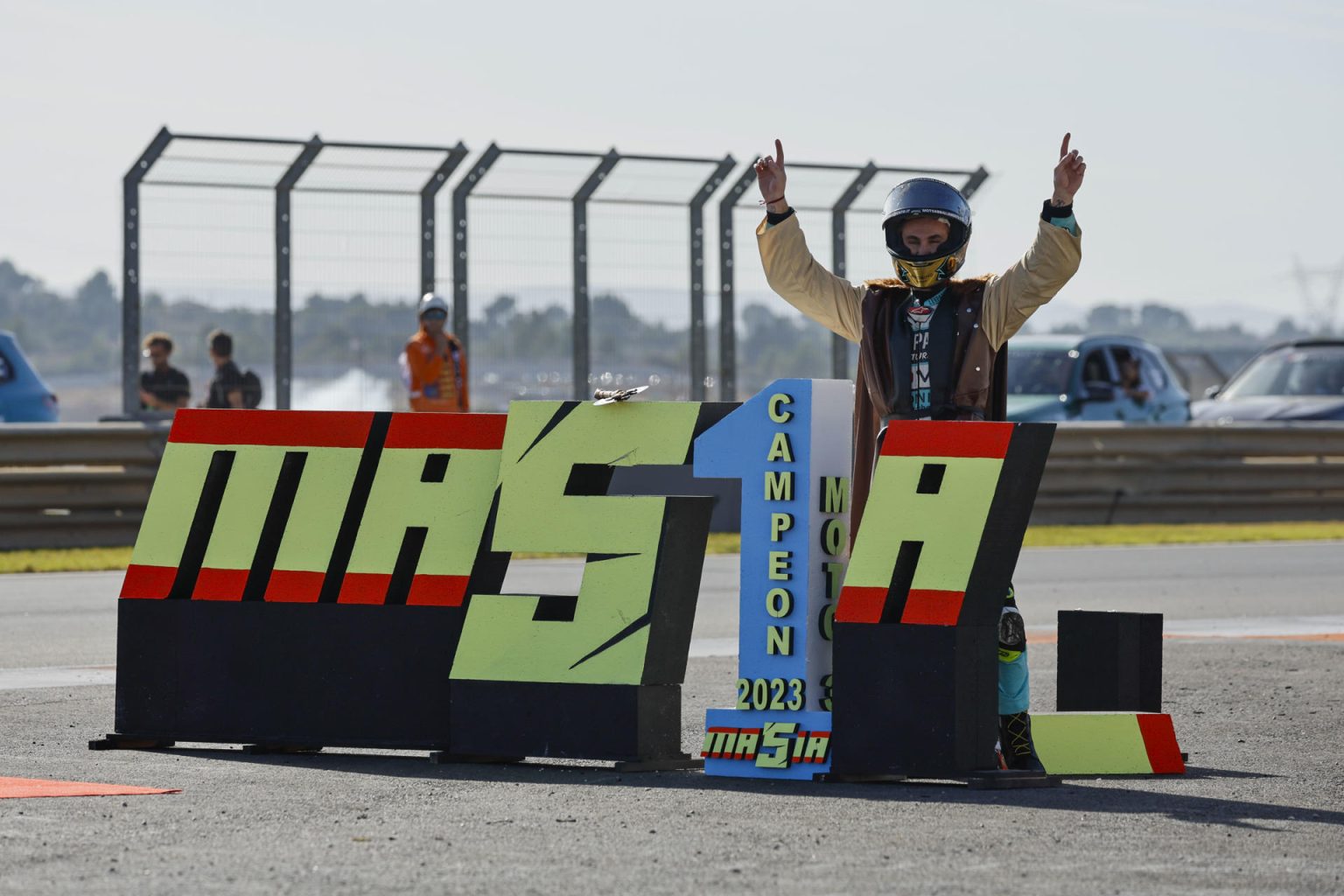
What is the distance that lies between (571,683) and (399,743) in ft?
2.22

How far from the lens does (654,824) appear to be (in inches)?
236

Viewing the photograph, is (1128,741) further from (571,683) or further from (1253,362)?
(1253,362)

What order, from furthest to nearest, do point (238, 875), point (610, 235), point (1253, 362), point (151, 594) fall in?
1. point (1253, 362)
2. point (610, 235)
3. point (151, 594)
4. point (238, 875)

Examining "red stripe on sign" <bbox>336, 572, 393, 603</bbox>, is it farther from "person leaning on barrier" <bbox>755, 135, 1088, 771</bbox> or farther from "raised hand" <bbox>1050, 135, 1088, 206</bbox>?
"raised hand" <bbox>1050, 135, 1088, 206</bbox>

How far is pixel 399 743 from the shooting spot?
24.2 feet

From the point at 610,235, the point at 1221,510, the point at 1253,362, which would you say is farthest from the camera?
the point at 1253,362

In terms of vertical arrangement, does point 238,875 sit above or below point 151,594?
below

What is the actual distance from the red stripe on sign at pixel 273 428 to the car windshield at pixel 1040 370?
50.7 feet

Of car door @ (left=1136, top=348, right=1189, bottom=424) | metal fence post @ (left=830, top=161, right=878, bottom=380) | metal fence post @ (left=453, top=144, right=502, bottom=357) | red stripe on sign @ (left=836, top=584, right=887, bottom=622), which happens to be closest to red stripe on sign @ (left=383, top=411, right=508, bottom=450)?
red stripe on sign @ (left=836, top=584, right=887, bottom=622)

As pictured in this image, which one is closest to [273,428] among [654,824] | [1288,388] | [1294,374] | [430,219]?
[654,824]

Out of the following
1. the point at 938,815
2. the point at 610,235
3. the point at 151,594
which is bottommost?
the point at 938,815

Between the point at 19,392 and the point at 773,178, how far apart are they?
43.1 ft

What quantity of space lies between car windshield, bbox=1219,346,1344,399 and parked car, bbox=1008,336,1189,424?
3.92 feet

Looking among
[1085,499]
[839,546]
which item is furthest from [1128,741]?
[1085,499]
